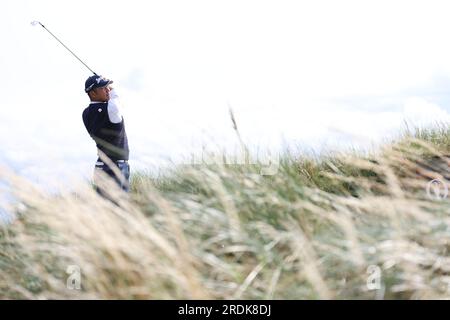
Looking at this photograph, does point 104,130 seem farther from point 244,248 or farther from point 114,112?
point 244,248

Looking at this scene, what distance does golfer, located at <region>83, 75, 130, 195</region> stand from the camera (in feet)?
27.8

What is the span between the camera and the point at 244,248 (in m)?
4.13

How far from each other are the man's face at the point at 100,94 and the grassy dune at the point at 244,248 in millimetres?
3797

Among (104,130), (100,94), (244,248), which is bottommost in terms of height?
(244,248)

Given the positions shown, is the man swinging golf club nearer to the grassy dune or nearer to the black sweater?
the black sweater

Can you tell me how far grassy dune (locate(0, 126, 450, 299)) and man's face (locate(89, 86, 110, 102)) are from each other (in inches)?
149

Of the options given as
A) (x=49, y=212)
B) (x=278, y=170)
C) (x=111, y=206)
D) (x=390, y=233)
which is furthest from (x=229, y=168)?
(x=390, y=233)

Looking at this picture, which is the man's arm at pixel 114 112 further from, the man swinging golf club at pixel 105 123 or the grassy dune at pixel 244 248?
the grassy dune at pixel 244 248

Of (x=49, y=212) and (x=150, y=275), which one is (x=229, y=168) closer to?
(x=49, y=212)

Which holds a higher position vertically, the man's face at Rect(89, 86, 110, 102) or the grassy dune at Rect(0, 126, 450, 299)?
the man's face at Rect(89, 86, 110, 102)

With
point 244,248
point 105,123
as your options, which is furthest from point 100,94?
point 244,248

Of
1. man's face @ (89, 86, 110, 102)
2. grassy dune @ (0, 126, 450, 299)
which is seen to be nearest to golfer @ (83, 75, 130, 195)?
man's face @ (89, 86, 110, 102)

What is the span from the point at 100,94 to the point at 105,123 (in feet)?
1.57
